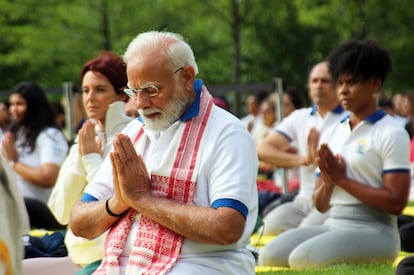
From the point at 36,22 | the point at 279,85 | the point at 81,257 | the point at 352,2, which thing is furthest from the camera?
the point at 36,22

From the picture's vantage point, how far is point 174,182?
4426 mm

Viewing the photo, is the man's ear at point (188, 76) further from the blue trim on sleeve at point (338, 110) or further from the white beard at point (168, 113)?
the blue trim on sleeve at point (338, 110)

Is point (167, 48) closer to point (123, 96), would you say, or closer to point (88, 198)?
point (88, 198)

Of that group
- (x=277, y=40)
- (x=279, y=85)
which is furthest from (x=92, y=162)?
(x=277, y=40)

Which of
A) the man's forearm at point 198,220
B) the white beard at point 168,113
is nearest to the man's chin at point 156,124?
the white beard at point 168,113

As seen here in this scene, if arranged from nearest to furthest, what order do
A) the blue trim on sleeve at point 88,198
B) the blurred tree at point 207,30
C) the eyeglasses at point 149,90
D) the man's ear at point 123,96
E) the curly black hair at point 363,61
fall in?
the eyeglasses at point 149,90, the blue trim on sleeve at point 88,198, the man's ear at point 123,96, the curly black hair at point 363,61, the blurred tree at point 207,30

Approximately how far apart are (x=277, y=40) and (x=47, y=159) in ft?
49.7

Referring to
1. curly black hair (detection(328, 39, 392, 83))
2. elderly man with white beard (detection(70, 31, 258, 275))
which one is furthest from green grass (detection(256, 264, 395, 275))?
elderly man with white beard (detection(70, 31, 258, 275))

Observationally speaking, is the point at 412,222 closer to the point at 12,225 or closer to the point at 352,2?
the point at 12,225

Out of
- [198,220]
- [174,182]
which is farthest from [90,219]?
[198,220]

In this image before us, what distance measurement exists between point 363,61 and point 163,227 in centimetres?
282

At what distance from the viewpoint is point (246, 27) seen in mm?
23469

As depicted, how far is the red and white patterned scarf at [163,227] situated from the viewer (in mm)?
4355

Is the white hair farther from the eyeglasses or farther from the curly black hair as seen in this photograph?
the curly black hair
